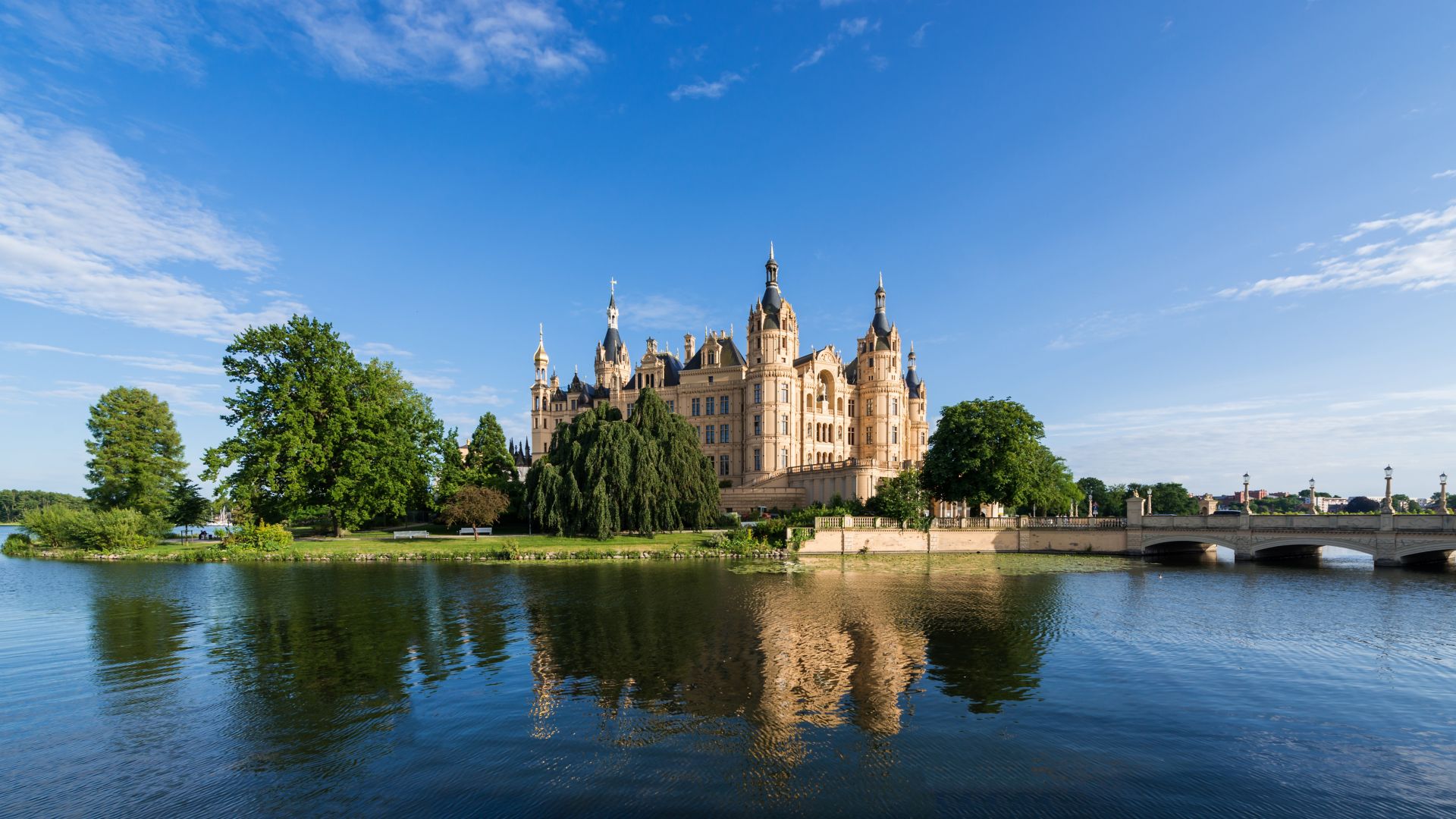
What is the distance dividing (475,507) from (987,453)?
137 ft

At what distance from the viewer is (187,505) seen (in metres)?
62.4

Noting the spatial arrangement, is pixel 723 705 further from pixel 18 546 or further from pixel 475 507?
pixel 18 546

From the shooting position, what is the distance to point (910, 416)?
9481cm

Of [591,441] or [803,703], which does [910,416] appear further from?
[803,703]

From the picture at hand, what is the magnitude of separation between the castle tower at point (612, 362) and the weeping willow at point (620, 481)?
39572mm

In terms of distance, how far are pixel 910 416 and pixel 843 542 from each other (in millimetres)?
45233

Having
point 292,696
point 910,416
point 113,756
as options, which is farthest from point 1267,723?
point 910,416

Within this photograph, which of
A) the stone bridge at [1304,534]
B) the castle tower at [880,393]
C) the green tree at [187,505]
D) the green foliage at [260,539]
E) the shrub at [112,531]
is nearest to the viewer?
the stone bridge at [1304,534]

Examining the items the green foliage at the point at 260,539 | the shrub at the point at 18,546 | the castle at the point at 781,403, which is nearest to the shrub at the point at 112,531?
the shrub at the point at 18,546

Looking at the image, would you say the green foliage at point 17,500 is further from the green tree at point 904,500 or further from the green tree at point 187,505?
the green tree at point 904,500

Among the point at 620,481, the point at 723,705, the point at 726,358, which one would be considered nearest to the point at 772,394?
the point at 726,358

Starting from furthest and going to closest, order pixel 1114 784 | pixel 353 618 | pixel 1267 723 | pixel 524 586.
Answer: pixel 524 586
pixel 353 618
pixel 1267 723
pixel 1114 784

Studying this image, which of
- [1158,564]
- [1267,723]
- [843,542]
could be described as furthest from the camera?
[843,542]

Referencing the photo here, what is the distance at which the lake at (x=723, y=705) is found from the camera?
10953 millimetres
